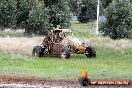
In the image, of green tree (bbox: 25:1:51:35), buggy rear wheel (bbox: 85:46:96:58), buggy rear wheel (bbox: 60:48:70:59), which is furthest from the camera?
green tree (bbox: 25:1:51:35)

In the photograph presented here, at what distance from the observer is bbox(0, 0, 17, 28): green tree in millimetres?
42306

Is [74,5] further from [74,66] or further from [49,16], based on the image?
[74,66]

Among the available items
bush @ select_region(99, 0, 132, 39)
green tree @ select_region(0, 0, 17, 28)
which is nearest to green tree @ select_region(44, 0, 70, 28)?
green tree @ select_region(0, 0, 17, 28)

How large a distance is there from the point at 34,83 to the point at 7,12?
2745cm

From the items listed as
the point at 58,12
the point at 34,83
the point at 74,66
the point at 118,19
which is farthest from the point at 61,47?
the point at 58,12

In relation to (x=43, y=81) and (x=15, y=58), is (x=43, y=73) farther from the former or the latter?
(x=15, y=58)

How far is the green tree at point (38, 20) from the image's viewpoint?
41.5m

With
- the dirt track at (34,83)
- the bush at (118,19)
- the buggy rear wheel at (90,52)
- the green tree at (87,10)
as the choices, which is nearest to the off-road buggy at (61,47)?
the buggy rear wheel at (90,52)

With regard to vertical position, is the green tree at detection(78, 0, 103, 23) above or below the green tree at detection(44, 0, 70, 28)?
below

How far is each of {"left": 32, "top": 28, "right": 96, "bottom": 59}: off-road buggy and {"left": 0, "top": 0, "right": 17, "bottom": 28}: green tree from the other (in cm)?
1524

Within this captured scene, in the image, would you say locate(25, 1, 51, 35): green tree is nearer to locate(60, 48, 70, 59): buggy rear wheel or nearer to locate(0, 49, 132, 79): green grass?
locate(0, 49, 132, 79): green grass

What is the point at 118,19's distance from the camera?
41500mm

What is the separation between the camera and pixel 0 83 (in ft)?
50.2

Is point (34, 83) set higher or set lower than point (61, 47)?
higher
